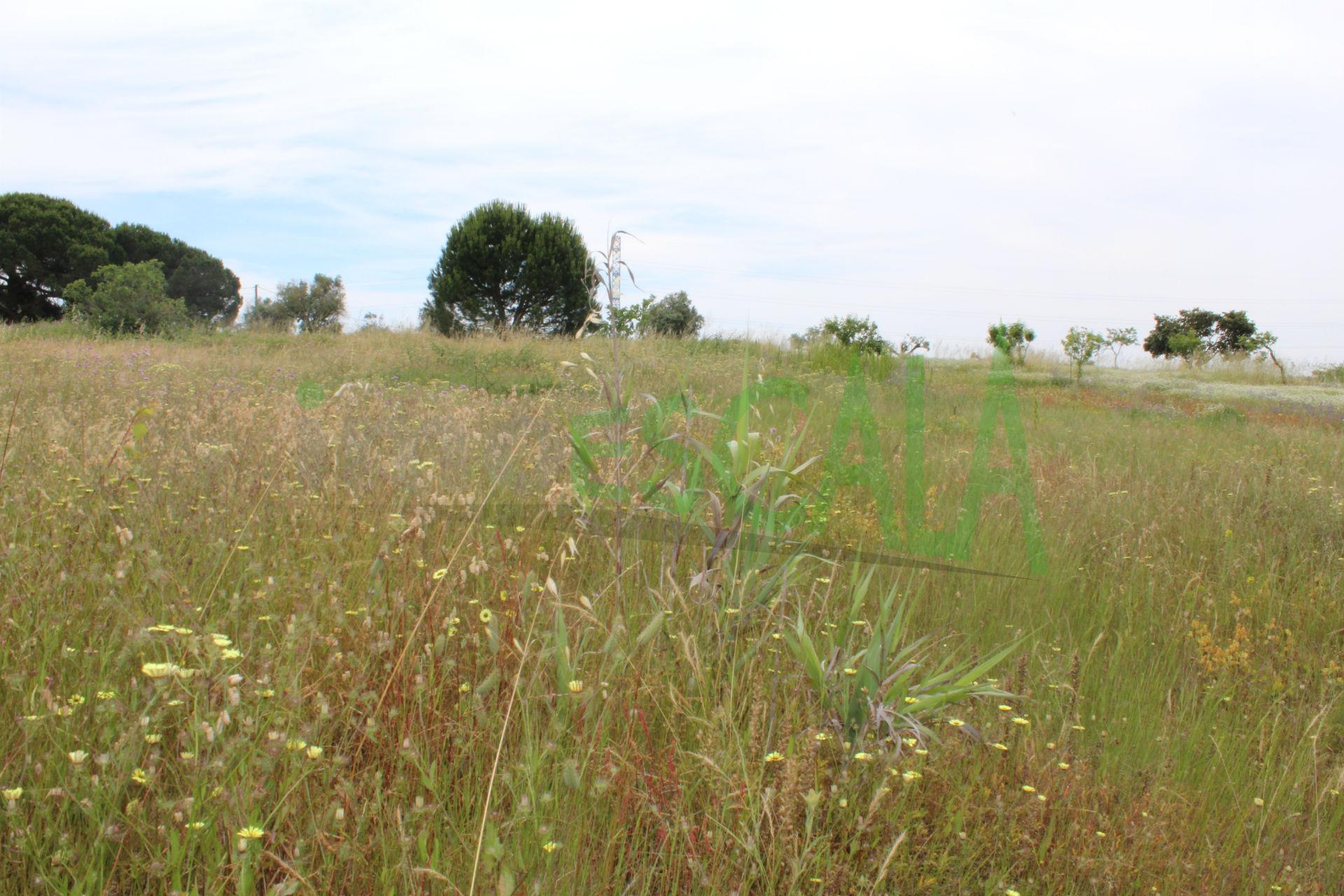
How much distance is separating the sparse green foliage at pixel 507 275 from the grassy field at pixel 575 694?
19.4 metres

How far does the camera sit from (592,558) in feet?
9.12

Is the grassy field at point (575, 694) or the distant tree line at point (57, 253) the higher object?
the distant tree line at point (57, 253)

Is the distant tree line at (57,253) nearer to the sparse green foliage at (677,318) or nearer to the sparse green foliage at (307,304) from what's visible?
the sparse green foliage at (307,304)

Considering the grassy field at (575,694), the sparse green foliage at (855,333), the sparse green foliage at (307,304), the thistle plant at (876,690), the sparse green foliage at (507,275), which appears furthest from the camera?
the sparse green foliage at (307,304)

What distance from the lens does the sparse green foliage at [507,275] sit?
22422 mm

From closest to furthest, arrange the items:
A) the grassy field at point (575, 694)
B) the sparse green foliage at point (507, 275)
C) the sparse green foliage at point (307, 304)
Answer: the grassy field at point (575, 694)
the sparse green foliage at point (507, 275)
the sparse green foliage at point (307, 304)

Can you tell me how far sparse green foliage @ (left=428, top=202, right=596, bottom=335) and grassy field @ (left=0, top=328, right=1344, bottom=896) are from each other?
19.4 m

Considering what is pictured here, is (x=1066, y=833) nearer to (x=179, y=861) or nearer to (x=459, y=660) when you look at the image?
(x=459, y=660)

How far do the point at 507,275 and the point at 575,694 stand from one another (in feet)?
72.5

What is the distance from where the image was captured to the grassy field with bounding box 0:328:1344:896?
1.40m

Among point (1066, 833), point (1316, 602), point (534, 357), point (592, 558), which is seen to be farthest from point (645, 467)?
point (534, 357)

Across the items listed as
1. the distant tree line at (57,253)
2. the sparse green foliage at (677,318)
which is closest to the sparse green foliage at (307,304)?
the distant tree line at (57,253)

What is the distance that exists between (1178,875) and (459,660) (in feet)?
5.48

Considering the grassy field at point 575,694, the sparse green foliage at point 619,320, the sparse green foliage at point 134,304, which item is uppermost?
the sparse green foliage at point 134,304
